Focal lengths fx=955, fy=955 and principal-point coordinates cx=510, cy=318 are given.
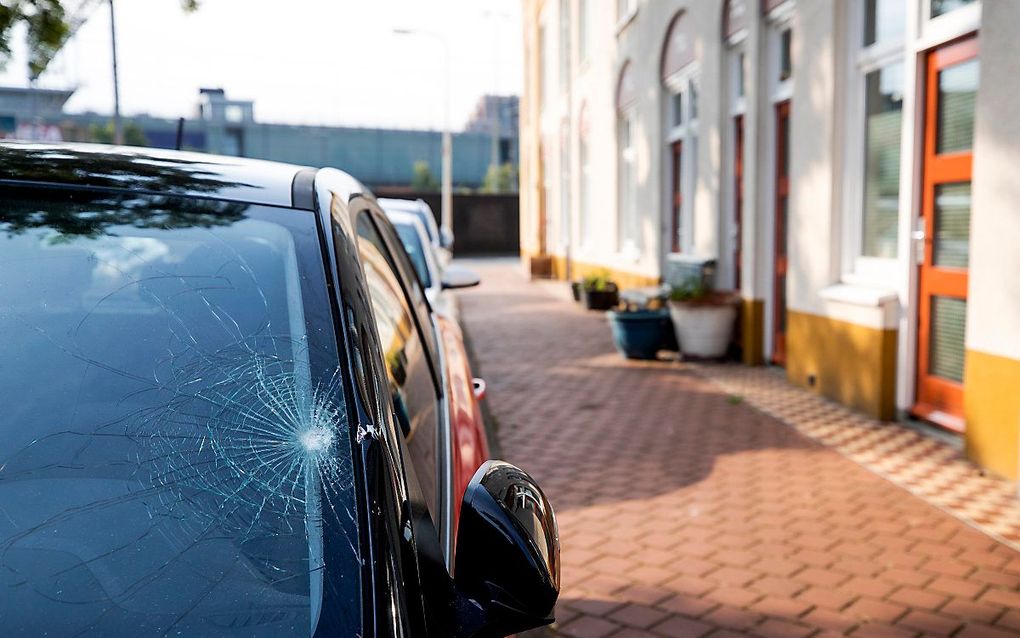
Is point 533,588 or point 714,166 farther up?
point 714,166

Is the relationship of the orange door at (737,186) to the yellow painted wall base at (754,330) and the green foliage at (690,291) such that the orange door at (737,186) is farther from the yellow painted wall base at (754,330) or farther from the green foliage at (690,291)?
the yellow painted wall base at (754,330)

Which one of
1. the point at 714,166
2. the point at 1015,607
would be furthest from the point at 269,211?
the point at 714,166

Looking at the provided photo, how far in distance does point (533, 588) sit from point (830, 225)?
655 centimetres

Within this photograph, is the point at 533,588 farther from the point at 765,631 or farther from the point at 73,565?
the point at 765,631

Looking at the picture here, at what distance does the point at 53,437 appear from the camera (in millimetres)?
1441

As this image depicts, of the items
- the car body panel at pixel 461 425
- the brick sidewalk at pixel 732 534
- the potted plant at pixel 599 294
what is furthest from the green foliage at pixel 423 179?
the car body panel at pixel 461 425

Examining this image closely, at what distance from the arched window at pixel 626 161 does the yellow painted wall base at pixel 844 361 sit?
658 centimetres

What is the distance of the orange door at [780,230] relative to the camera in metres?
8.77

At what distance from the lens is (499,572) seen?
4.54ft

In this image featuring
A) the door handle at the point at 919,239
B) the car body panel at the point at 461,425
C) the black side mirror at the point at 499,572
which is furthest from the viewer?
the door handle at the point at 919,239

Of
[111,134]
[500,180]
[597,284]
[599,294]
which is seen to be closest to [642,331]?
[599,294]

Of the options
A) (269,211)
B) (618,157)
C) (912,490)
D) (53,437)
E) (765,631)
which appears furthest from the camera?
(618,157)

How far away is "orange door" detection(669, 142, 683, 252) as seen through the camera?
41.1ft

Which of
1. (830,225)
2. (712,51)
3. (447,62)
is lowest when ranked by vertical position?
(830,225)
